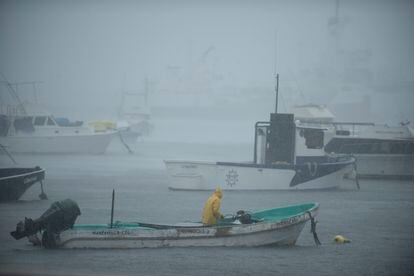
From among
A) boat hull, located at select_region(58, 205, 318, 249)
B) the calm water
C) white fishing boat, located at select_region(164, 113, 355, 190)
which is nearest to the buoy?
the calm water

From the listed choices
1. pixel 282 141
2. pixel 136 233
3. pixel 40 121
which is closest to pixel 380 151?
pixel 282 141

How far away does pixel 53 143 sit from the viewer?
49.0 metres

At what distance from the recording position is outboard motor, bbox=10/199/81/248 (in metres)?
15.9

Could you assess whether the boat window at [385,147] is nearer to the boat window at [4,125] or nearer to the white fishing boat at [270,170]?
the white fishing boat at [270,170]

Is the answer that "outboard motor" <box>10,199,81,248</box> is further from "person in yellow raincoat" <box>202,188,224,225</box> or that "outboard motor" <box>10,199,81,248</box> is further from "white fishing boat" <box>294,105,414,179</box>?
"white fishing boat" <box>294,105,414,179</box>

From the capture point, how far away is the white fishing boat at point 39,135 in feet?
159

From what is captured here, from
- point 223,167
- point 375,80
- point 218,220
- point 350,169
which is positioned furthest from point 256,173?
point 375,80

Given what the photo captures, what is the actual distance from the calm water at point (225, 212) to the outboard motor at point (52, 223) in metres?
0.37

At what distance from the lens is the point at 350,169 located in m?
29.4

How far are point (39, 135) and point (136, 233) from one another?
1337 inches

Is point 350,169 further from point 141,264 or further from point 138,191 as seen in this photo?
point 141,264

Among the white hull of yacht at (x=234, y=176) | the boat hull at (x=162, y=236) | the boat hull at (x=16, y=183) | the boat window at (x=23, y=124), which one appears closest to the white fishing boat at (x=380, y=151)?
the white hull of yacht at (x=234, y=176)

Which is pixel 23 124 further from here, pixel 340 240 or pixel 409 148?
pixel 340 240

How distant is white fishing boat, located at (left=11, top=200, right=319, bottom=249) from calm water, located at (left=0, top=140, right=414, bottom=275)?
197 millimetres
